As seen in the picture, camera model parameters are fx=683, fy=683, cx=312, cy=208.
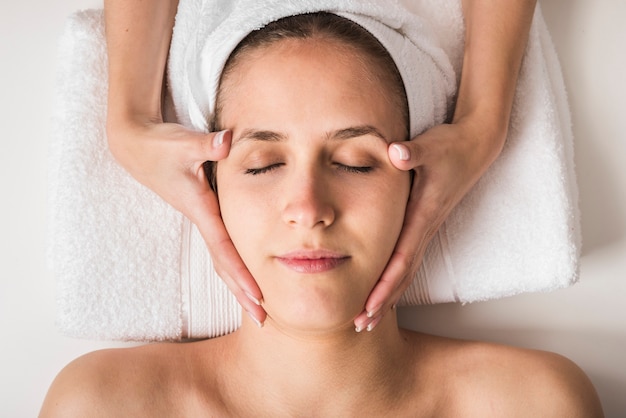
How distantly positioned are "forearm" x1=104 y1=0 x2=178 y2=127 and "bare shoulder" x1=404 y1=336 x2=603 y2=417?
76 cm

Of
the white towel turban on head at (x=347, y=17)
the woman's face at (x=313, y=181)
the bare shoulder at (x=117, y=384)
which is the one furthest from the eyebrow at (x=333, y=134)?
the bare shoulder at (x=117, y=384)

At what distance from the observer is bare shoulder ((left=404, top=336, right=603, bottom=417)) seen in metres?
1.32

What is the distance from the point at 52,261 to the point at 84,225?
11 centimetres

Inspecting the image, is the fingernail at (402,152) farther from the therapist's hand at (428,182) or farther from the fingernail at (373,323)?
the fingernail at (373,323)

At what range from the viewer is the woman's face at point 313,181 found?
1.08 metres

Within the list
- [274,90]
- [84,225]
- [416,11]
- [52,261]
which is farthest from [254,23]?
[52,261]

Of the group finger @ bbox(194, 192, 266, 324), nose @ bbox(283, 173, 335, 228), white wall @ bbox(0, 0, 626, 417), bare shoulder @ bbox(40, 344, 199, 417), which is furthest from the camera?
white wall @ bbox(0, 0, 626, 417)

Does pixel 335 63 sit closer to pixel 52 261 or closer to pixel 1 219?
pixel 52 261

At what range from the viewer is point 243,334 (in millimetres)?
1304

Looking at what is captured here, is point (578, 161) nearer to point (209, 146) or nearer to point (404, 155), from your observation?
point (404, 155)

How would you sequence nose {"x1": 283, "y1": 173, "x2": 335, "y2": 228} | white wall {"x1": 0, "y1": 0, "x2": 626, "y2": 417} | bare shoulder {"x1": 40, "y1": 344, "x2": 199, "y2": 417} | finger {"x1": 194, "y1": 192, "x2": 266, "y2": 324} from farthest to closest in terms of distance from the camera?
white wall {"x1": 0, "y1": 0, "x2": 626, "y2": 417}
bare shoulder {"x1": 40, "y1": 344, "x2": 199, "y2": 417}
finger {"x1": 194, "y1": 192, "x2": 266, "y2": 324}
nose {"x1": 283, "y1": 173, "x2": 335, "y2": 228}

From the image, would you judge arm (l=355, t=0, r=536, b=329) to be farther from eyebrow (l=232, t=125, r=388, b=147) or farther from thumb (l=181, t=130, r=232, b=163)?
thumb (l=181, t=130, r=232, b=163)

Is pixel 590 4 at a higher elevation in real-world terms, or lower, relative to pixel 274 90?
higher

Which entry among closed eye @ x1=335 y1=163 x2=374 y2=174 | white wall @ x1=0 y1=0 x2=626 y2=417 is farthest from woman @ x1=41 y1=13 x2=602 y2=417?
white wall @ x1=0 y1=0 x2=626 y2=417
